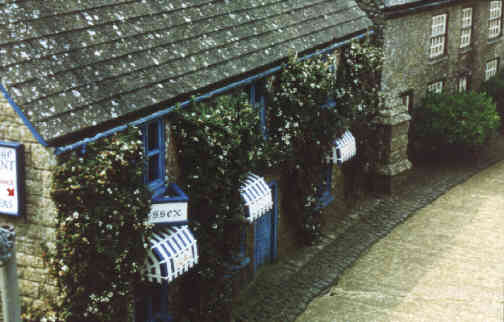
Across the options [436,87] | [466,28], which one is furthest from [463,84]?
[436,87]

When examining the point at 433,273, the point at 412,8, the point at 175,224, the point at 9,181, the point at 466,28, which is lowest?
the point at 433,273

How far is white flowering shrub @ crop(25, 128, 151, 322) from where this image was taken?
361 inches

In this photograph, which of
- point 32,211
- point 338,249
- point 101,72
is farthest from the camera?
point 338,249

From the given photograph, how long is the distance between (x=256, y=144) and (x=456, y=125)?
10336 mm

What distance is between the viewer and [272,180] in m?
14.8

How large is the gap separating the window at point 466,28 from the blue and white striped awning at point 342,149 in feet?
31.6

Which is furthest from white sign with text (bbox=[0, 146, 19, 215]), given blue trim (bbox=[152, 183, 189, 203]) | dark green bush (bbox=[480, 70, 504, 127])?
dark green bush (bbox=[480, 70, 504, 127])

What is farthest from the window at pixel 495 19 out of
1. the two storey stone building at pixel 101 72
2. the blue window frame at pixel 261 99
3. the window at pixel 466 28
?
the blue window frame at pixel 261 99

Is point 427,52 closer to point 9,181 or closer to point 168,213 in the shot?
point 168,213

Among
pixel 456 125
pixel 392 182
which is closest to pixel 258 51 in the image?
pixel 392 182

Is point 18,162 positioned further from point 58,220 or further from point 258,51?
point 258,51

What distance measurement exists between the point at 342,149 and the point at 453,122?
21.4 feet

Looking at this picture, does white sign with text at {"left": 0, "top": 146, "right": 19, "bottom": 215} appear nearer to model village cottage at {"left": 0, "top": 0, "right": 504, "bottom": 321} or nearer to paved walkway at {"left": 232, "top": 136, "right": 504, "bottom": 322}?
model village cottage at {"left": 0, "top": 0, "right": 504, "bottom": 321}

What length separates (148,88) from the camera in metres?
Result: 10.7
